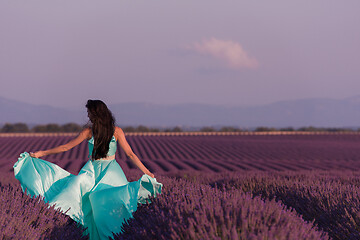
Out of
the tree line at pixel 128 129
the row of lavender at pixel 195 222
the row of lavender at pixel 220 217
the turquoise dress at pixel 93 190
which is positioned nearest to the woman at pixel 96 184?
the turquoise dress at pixel 93 190

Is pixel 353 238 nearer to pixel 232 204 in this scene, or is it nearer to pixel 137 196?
pixel 232 204

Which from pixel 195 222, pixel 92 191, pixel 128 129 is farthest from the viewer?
pixel 128 129

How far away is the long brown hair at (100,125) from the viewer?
509 cm

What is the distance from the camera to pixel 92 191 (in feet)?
16.6

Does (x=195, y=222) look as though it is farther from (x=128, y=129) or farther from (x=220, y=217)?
(x=128, y=129)

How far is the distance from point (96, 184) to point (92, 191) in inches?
3.9

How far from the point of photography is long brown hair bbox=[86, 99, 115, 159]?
5.09m

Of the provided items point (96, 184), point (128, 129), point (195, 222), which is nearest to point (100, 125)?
point (96, 184)

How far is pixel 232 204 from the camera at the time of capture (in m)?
3.53

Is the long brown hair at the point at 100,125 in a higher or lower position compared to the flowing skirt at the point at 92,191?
higher

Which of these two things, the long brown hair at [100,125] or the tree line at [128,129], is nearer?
the long brown hair at [100,125]

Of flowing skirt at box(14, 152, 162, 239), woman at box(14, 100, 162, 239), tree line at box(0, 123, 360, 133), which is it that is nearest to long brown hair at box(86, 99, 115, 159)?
woman at box(14, 100, 162, 239)

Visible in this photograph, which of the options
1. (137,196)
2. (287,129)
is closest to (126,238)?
(137,196)

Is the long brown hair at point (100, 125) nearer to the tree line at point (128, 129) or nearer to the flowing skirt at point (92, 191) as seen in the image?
the flowing skirt at point (92, 191)
